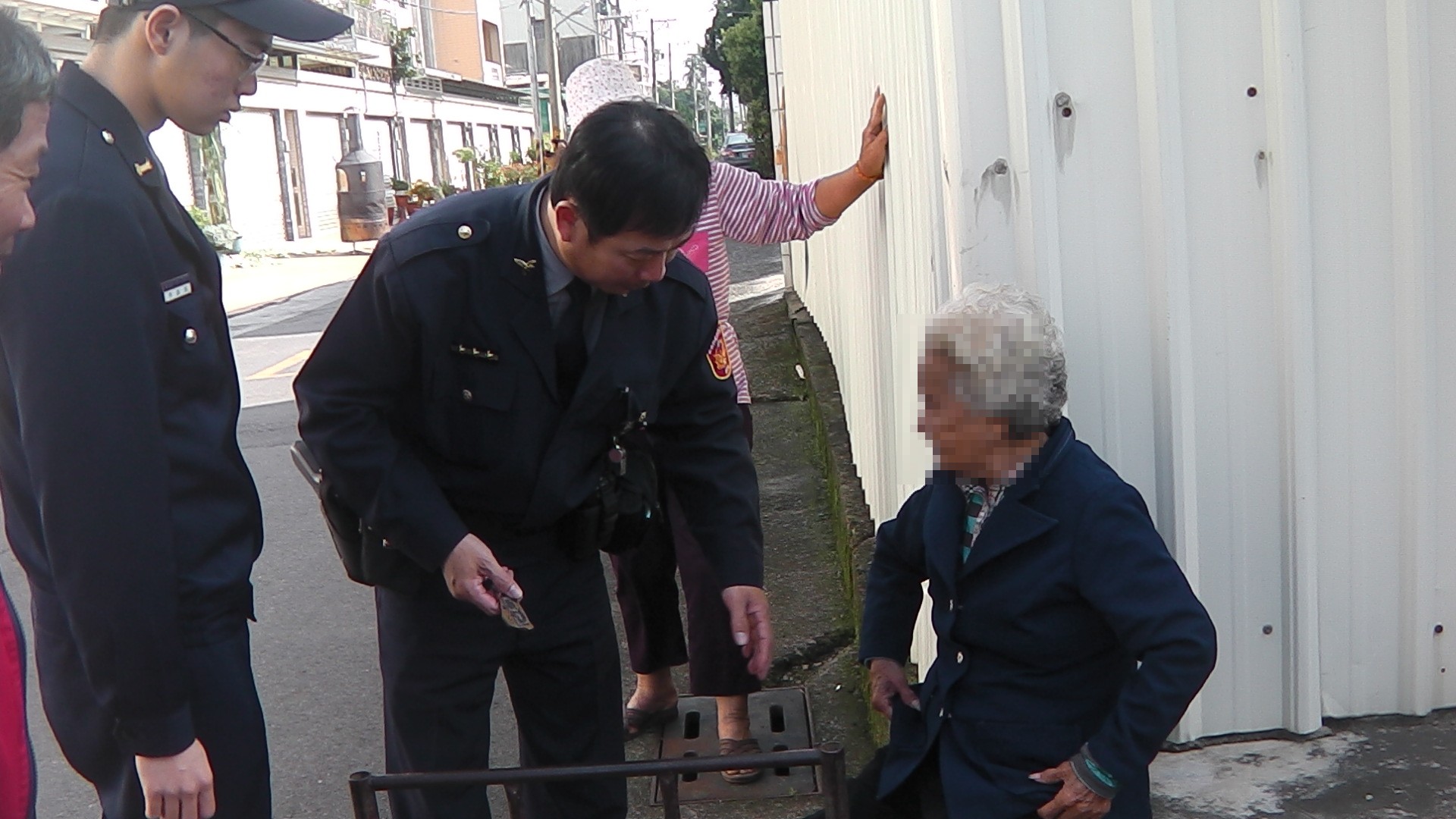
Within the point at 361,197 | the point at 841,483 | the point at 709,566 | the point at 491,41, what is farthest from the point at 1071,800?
the point at 491,41

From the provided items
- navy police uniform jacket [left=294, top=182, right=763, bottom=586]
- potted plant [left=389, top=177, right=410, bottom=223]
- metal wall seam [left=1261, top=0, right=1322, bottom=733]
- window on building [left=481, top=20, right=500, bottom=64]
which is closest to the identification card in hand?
navy police uniform jacket [left=294, top=182, right=763, bottom=586]

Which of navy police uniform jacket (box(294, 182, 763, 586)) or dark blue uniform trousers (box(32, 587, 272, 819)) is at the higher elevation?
navy police uniform jacket (box(294, 182, 763, 586))

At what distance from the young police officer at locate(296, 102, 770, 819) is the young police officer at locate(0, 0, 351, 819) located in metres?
0.24

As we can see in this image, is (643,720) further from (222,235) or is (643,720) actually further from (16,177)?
(222,235)

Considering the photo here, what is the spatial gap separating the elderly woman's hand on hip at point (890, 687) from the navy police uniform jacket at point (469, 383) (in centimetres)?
29

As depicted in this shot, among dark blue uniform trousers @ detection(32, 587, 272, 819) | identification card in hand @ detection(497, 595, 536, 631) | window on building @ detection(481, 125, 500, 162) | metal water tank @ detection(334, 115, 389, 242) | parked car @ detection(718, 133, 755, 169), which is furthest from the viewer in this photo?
window on building @ detection(481, 125, 500, 162)

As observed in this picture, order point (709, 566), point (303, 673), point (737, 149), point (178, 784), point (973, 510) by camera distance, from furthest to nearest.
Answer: point (737, 149)
point (303, 673)
point (709, 566)
point (973, 510)
point (178, 784)

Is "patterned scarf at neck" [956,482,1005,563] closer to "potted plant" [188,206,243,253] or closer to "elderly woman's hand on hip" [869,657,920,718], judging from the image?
"elderly woman's hand on hip" [869,657,920,718]

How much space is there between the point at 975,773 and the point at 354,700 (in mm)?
2857

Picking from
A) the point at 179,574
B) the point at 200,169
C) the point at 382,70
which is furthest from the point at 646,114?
the point at 382,70

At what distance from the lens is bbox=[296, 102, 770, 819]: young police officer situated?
7.18 ft

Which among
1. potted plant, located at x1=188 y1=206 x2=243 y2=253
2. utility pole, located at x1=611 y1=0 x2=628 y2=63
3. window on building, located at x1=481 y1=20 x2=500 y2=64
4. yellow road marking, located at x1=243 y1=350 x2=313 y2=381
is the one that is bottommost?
yellow road marking, located at x1=243 y1=350 x2=313 y2=381

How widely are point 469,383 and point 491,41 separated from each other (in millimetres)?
60487

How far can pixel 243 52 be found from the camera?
2.13 meters
